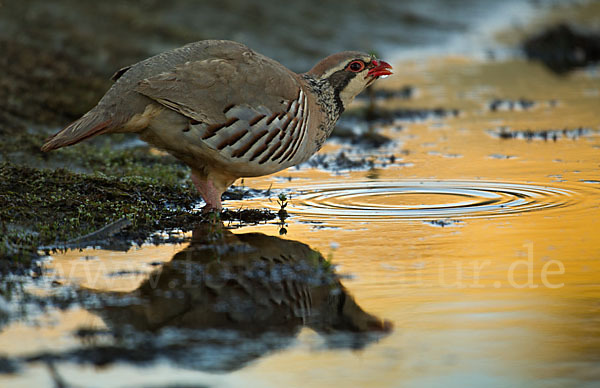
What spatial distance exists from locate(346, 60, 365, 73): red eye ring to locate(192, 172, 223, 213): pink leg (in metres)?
1.77

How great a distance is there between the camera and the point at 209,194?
872 centimetres

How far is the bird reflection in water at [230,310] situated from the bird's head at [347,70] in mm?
2395

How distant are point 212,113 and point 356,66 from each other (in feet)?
6.40

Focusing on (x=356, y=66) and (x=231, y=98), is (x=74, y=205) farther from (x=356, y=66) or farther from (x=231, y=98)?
(x=356, y=66)

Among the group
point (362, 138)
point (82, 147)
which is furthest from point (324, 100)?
point (362, 138)

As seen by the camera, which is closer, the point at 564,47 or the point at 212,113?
the point at 212,113

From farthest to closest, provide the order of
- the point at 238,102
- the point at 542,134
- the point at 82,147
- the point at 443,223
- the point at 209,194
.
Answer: the point at 542,134, the point at 82,147, the point at 209,194, the point at 443,223, the point at 238,102

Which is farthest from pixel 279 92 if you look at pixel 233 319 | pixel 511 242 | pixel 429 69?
pixel 429 69

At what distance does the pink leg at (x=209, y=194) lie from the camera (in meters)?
8.69

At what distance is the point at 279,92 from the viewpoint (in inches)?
328

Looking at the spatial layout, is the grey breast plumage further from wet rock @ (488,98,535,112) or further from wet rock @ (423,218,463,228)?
wet rock @ (488,98,535,112)

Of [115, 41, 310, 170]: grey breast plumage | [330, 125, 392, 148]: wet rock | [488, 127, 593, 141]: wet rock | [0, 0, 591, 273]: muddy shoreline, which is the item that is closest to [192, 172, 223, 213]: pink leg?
[0, 0, 591, 273]: muddy shoreline

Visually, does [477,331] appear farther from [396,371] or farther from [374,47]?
[374,47]

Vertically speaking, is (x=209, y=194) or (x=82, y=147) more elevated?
(x=82, y=147)
